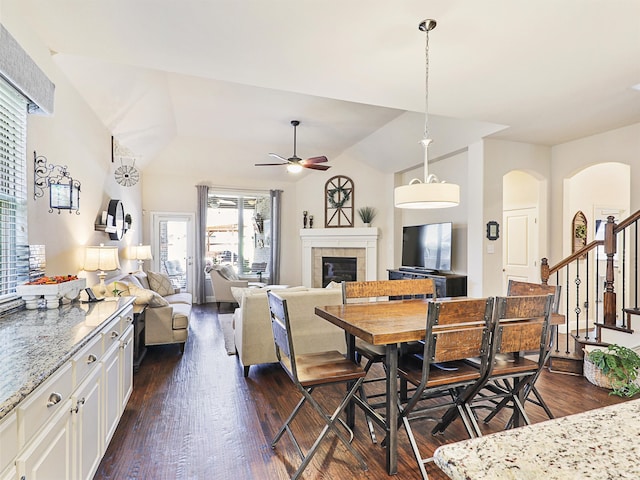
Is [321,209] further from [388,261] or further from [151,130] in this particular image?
[151,130]

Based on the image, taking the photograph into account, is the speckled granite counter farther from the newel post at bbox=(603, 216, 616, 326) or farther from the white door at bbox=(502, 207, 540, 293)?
the white door at bbox=(502, 207, 540, 293)

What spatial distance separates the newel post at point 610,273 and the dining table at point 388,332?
233cm

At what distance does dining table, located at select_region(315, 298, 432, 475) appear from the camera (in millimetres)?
1891

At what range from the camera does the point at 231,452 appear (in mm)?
2236

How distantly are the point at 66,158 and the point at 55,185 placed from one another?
436mm

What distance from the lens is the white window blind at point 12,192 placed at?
2.07 meters

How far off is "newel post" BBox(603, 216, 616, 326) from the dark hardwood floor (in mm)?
732

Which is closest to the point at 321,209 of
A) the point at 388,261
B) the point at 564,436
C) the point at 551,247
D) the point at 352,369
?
the point at 388,261

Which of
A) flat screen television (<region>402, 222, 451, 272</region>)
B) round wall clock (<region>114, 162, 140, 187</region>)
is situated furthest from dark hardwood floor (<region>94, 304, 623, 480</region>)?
round wall clock (<region>114, 162, 140, 187</region>)

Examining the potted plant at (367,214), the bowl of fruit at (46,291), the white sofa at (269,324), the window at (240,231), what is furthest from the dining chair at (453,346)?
the window at (240,231)

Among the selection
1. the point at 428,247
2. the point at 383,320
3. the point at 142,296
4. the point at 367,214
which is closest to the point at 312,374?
the point at 383,320

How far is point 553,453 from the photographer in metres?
0.66

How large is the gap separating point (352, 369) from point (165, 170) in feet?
21.8

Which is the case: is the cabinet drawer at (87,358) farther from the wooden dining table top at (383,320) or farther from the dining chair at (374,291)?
the dining chair at (374,291)
